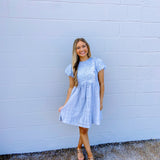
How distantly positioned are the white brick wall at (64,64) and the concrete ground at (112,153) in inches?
4.1

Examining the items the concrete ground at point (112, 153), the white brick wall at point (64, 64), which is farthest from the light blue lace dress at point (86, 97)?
the concrete ground at point (112, 153)

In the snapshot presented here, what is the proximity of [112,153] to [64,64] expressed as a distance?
1606 mm

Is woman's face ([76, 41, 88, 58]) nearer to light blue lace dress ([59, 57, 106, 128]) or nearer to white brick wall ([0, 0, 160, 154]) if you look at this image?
light blue lace dress ([59, 57, 106, 128])

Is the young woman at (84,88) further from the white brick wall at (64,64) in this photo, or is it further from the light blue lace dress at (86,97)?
the white brick wall at (64,64)

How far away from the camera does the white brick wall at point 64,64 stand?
220cm

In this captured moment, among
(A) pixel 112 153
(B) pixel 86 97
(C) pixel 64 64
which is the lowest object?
(A) pixel 112 153

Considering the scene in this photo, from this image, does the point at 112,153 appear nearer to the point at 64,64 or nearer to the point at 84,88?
the point at 84,88

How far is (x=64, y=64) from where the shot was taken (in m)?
2.34

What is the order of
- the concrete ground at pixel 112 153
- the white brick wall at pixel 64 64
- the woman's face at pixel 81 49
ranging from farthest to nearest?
the concrete ground at pixel 112 153 → the white brick wall at pixel 64 64 → the woman's face at pixel 81 49

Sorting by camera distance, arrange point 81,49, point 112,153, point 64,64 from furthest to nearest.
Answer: point 112,153 → point 64,64 → point 81,49

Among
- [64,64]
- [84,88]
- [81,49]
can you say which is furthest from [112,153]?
[81,49]

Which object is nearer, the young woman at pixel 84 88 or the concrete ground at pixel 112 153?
the young woman at pixel 84 88

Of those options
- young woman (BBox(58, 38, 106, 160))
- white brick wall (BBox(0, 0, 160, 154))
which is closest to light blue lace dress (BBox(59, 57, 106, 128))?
young woman (BBox(58, 38, 106, 160))

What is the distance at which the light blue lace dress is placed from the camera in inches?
78.7
